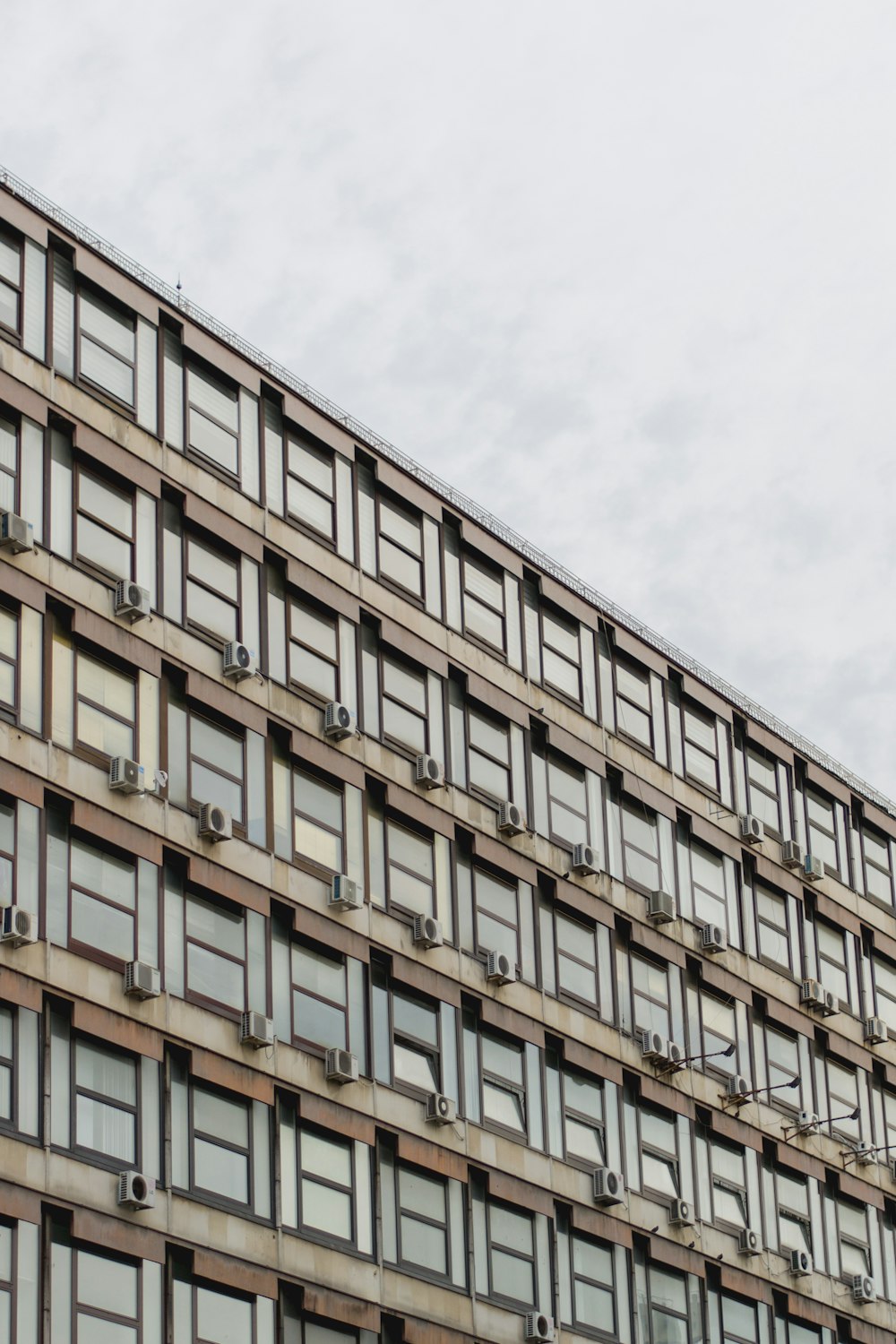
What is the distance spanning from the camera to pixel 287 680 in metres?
51.0

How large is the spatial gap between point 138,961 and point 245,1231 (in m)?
4.87

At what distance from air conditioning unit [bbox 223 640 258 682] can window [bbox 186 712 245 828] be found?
38.9 inches

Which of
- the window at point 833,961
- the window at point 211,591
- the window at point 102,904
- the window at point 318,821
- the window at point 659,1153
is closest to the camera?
the window at point 102,904

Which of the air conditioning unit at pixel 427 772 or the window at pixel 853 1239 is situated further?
the window at pixel 853 1239

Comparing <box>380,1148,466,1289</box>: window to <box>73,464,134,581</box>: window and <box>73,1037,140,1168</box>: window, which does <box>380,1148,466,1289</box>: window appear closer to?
<box>73,1037,140,1168</box>: window

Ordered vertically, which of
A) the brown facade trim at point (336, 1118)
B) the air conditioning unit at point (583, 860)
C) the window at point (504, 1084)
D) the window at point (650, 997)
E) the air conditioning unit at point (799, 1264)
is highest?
the air conditioning unit at point (583, 860)

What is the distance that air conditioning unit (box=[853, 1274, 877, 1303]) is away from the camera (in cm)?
6028

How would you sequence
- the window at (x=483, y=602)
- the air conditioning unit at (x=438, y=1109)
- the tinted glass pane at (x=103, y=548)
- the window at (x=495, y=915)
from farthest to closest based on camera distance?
the window at (x=483, y=602) < the window at (x=495, y=915) < the air conditioning unit at (x=438, y=1109) < the tinted glass pane at (x=103, y=548)

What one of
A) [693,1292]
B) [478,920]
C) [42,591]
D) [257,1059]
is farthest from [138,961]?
[693,1292]

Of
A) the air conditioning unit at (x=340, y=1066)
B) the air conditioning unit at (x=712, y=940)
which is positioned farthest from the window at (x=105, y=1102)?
the air conditioning unit at (x=712, y=940)

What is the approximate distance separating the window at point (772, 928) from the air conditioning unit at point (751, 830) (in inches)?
40.9

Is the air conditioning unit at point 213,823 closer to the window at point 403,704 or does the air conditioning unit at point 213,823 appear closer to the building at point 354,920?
the building at point 354,920

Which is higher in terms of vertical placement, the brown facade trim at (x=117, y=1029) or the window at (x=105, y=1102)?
the brown facade trim at (x=117, y=1029)

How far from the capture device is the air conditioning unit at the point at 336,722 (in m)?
51.0
